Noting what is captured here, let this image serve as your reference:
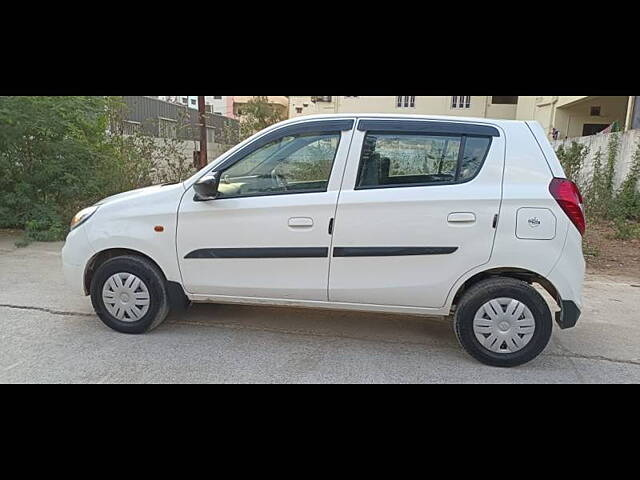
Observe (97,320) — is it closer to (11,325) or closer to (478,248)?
(11,325)

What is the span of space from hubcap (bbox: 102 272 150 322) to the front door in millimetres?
444

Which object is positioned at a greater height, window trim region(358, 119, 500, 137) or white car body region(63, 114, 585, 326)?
window trim region(358, 119, 500, 137)

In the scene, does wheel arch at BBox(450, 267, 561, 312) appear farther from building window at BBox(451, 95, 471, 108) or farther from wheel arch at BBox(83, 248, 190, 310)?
building window at BBox(451, 95, 471, 108)

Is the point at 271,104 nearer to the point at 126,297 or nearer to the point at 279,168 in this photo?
the point at 279,168

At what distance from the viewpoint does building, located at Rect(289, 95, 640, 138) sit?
789 inches

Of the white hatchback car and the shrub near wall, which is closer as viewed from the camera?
the white hatchback car

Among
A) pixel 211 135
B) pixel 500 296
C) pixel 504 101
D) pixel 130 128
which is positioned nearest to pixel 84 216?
pixel 500 296

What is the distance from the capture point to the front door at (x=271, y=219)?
11.0 feet

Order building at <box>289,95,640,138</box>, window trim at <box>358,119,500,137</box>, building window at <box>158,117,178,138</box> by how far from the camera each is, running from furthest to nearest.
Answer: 1. building at <box>289,95,640,138</box>
2. building window at <box>158,117,178,138</box>
3. window trim at <box>358,119,500,137</box>

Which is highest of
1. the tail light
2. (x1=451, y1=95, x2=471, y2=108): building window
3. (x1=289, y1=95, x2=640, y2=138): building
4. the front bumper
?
(x1=451, y1=95, x2=471, y2=108): building window

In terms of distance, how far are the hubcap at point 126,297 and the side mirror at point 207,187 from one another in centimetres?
96

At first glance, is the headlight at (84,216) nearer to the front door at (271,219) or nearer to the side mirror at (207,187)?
the front door at (271,219)

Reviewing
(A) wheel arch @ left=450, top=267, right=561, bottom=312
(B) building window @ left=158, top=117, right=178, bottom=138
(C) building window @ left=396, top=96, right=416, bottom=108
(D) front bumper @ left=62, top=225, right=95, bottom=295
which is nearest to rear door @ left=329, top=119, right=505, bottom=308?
(A) wheel arch @ left=450, top=267, right=561, bottom=312

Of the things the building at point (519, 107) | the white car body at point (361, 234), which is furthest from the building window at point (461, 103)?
the white car body at point (361, 234)
